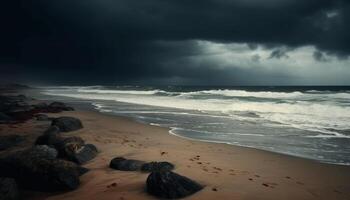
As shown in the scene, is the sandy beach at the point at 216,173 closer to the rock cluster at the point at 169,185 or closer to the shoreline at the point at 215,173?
the shoreline at the point at 215,173

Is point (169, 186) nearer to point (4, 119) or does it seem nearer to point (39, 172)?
point (39, 172)

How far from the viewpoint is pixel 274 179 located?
19.7ft

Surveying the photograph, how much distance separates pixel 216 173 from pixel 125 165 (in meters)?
1.93

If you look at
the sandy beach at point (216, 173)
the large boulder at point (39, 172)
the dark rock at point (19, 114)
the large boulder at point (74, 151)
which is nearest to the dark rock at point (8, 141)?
the sandy beach at point (216, 173)

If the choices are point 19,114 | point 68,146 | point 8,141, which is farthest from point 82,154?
point 19,114

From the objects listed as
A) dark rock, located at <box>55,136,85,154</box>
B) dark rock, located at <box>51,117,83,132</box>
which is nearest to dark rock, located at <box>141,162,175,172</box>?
dark rock, located at <box>55,136,85,154</box>

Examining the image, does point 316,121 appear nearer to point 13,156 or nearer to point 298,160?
point 298,160

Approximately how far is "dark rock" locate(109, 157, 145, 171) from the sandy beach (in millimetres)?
149

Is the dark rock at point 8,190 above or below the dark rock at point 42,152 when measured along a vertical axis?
below

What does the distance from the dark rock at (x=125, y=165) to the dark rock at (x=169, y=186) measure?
1332 millimetres

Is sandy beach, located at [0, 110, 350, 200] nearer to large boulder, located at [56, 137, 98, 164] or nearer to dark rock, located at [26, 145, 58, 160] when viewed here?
large boulder, located at [56, 137, 98, 164]

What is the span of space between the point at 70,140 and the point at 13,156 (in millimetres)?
1498

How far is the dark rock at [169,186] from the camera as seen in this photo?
4.94 meters

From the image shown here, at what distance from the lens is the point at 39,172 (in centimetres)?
530
